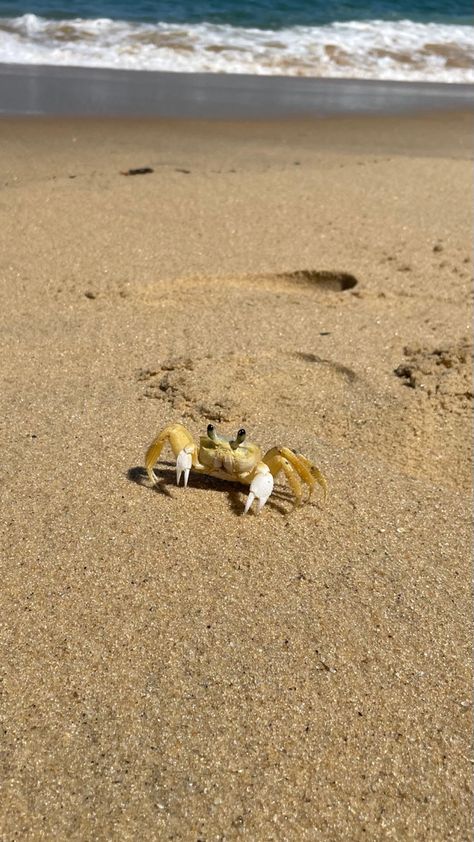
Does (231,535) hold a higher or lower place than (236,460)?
lower

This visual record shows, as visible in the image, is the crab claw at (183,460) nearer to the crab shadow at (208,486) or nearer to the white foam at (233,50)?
the crab shadow at (208,486)

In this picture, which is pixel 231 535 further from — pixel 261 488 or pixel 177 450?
pixel 177 450

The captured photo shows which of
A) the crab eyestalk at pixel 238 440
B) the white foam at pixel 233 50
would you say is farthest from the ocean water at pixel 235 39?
the crab eyestalk at pixel 238 440

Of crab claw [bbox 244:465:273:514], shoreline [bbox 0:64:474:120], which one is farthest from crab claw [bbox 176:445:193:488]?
shoreline [bbox 0:64:474:120]

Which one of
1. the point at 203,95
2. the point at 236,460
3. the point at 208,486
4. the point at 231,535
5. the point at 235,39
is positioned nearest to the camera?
the point at 231,535

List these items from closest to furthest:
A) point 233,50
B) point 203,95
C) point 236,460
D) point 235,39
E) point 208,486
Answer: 1. point 236,460
2. point 208,486
3. point 203,95
4. point 233,50
5. point 235,39

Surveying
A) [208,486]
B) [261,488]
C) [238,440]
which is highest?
[238,440]

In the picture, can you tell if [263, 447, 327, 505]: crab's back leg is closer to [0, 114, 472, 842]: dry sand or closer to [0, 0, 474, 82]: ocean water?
[0, 114, 472, 842]: dry sand

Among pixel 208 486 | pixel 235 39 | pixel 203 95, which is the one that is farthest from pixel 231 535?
pixel 235 39
